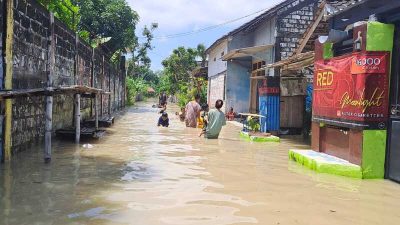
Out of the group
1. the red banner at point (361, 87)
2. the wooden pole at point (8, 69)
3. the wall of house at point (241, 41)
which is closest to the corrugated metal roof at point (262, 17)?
the wall of house at point (241, 41)

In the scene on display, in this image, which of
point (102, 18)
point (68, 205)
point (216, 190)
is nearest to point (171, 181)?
point (216, 190)

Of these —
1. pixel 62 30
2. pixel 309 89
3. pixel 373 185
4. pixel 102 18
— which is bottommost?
pixel 373 185

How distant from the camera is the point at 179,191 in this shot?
5832mm

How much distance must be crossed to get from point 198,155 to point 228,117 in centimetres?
1157

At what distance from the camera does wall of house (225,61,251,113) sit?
21.4 meters

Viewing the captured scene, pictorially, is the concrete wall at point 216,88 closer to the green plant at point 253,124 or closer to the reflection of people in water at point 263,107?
the reflection of people in water at point 263,107

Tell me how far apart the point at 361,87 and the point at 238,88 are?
14505 millimetres

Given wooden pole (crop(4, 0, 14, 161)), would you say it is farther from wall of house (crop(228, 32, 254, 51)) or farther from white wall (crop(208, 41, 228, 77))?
white wall (crop(208, 41, 228, 77))

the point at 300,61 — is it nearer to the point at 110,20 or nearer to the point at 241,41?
the point at 241,41

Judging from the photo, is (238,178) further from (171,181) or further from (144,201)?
(144,201)

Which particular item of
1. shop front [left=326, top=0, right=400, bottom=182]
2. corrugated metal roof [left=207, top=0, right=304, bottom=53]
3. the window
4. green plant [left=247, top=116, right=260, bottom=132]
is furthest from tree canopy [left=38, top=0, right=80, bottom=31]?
shop front [left=326, top=0, right=400, bottom=182]

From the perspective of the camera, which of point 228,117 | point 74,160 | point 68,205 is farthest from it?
point 228,117

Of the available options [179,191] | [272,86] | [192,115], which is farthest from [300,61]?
[179,191]

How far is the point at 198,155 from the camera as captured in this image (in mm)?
9391
